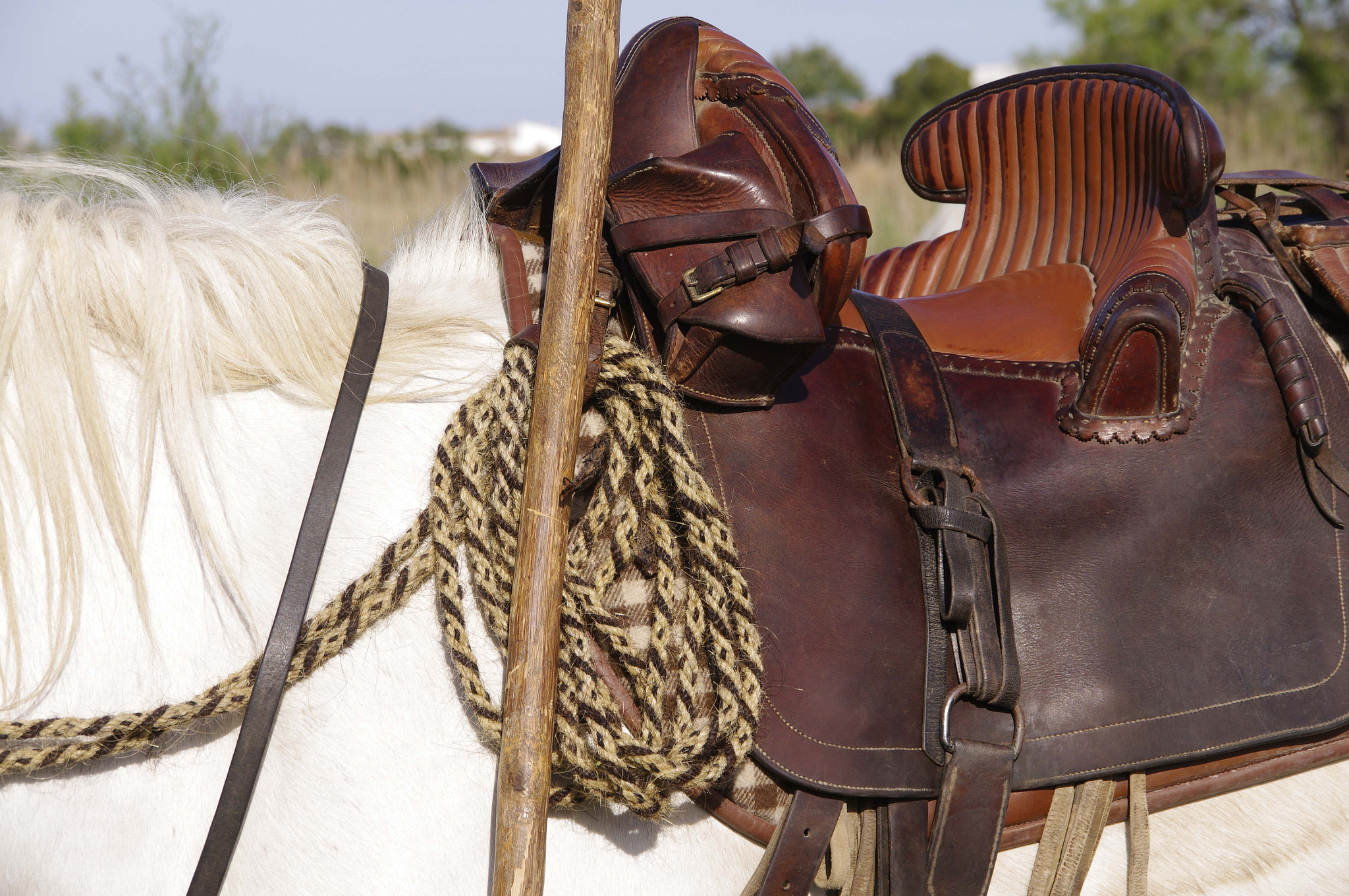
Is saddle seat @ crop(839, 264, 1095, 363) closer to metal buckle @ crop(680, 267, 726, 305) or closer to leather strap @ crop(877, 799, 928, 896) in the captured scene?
metal buckle @ crop(680, 267, 726, 305)

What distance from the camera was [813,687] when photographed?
858 millimetres

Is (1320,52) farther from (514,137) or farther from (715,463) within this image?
(715,463)

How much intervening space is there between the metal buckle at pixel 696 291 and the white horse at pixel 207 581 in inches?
10.4

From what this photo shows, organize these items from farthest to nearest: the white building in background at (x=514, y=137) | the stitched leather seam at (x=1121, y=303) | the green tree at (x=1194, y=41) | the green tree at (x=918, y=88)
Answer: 1. the green tree at (x=918, y=88)
2. the green tree at (x=1194, y=41)
3. the white building in background at (x=514, y=137)
4. the stitched leather seam at (x=1121, y=303)

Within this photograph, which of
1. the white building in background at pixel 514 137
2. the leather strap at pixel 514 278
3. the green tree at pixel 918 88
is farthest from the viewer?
the green tree at pixel 918 88

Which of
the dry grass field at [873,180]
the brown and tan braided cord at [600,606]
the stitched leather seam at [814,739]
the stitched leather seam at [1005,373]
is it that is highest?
the dry grass field at [873,180]

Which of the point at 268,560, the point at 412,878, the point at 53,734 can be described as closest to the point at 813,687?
the point at 412,878

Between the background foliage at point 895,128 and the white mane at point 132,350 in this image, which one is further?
the background foliage at point 895,128

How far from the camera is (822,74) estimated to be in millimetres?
30938

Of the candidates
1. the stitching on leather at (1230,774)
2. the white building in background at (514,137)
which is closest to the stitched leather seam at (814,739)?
the stitching on leather at (1230,774)

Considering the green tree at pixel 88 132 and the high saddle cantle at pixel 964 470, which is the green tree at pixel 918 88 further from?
the high saddle cantle at pixel 964 470

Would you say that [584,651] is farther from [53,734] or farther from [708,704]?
[53,734]

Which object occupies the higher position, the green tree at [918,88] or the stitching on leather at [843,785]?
the green tree at [918,88]

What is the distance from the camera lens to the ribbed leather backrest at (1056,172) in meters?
1.14
